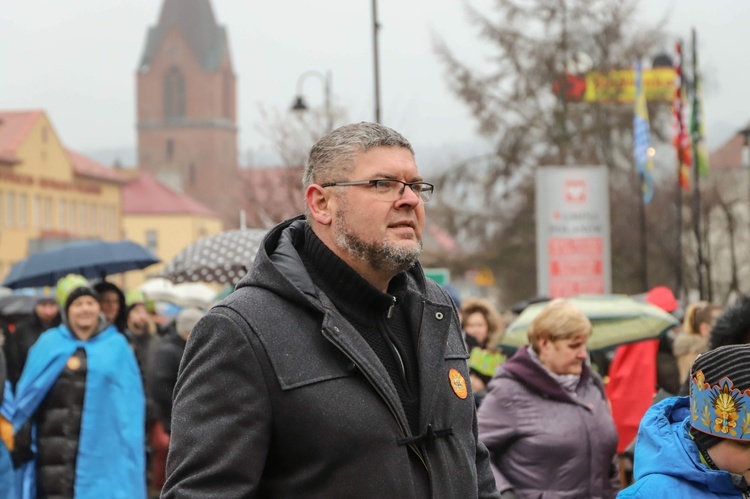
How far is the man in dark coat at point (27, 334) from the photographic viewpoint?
525 inches

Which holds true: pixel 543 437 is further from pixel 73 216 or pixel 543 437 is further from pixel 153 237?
pixel 153 237

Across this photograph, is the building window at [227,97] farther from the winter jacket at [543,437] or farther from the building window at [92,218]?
the winter jacket at [543,437]

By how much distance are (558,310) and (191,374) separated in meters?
3.54

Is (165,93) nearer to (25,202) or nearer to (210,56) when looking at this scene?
(210,56)

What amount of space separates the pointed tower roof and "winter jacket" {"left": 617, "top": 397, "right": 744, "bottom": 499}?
144108 mm

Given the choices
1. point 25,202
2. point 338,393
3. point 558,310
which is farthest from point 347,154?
point 25,202

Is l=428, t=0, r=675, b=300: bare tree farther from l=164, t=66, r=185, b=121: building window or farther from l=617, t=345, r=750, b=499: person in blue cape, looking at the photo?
l=164, t=66, r=185, b=121: building window

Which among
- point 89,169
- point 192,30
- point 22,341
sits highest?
point 192,30

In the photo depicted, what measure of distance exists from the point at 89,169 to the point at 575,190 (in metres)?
80.3

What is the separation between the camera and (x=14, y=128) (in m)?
87.4

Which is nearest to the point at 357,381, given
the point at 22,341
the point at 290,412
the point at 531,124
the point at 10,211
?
the point at 290,412

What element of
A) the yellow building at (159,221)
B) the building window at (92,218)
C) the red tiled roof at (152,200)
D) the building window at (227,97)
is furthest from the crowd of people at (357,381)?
the building window at (227,97)

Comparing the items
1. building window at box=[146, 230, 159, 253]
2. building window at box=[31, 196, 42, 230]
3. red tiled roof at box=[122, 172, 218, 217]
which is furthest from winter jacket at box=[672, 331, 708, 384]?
building window at box=[146, 230, 159, 253]

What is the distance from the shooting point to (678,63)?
914 inches
